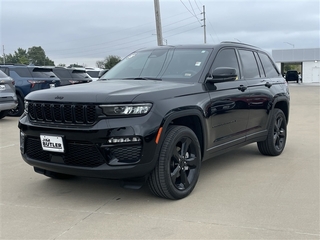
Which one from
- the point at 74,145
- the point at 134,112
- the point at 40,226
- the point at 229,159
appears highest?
the point at 134,112

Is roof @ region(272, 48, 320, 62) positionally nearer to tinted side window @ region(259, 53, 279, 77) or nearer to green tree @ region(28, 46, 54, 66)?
tinted side window @ region(259, 53, 279, 77)

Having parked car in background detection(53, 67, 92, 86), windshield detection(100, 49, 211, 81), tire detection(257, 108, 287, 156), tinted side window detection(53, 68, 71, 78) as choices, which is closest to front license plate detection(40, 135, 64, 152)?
windshield detection(100, 49, 211, 81)

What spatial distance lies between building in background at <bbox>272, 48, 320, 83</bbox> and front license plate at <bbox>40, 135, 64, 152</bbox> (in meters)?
56.6

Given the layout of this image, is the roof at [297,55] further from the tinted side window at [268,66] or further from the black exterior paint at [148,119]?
the black exterior paint at [148,119]

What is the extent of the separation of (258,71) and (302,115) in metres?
7.29

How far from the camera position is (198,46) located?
5477mm

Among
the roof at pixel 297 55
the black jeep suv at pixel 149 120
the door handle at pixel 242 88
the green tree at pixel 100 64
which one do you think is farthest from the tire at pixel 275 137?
the green tree at pixel 100 64

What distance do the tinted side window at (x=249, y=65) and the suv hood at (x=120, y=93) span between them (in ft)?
5.37

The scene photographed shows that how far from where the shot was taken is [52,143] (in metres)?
4.10

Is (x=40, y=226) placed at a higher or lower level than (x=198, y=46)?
lower

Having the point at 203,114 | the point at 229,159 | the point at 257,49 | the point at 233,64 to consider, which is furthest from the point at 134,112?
the point at 257,49

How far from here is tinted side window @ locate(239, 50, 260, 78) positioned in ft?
19.7

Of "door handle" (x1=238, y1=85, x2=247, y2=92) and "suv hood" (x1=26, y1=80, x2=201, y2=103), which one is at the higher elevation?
"suv hood" (x1=26, y1=80, x2=201, y2=103)

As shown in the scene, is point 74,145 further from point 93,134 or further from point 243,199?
point 243,199
